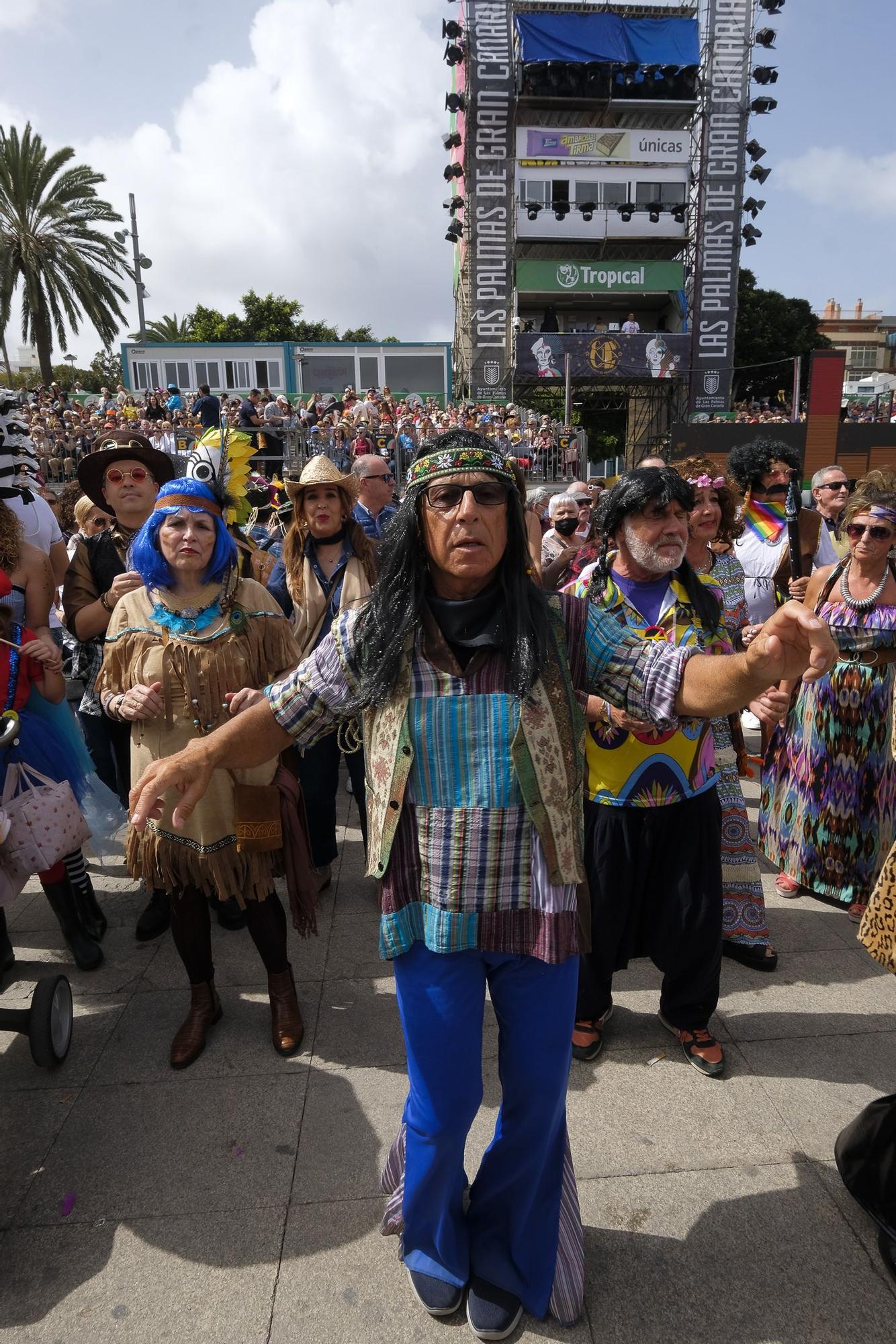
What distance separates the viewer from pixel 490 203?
103 feet

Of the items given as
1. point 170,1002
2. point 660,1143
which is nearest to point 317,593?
point 170,1002

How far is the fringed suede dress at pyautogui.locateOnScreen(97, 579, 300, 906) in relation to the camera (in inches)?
108

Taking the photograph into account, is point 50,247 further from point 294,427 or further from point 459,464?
point 459,464

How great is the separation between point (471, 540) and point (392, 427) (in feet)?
53.5

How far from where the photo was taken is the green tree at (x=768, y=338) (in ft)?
143

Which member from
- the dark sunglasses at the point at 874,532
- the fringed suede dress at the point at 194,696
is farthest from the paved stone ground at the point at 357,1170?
the dark sunglasses at the point at 874,532

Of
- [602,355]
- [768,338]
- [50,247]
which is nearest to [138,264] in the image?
[50,247]

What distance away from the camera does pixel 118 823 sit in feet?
14.1

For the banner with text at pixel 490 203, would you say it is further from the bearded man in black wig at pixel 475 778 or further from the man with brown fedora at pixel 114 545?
the bearded man in black wig at pixel 475 778

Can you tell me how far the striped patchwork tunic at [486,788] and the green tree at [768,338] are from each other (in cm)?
4640

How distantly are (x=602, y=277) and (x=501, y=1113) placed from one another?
1414 inches

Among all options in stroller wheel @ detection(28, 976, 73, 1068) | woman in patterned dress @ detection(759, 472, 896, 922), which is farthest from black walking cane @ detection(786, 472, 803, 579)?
stroller wheel @ detection(28, 976, 73, 1068)

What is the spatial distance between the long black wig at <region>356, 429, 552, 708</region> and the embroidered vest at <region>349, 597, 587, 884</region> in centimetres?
4

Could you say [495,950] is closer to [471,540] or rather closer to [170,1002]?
[471,540]
